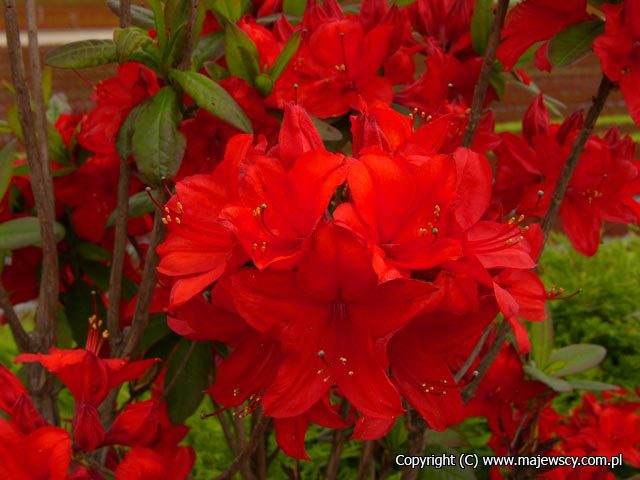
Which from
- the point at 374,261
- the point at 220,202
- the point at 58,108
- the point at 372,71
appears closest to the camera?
the point at 374,261

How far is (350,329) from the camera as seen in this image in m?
0.57

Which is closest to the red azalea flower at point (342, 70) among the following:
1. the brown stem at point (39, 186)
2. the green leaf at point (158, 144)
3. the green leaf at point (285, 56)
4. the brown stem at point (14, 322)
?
the green leaf at point (285, 56)

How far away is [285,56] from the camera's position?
76 cm

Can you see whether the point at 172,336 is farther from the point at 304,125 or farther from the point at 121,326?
the point at 304,125

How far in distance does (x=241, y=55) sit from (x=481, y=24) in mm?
287

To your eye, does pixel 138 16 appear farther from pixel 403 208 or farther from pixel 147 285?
pixel 403 208

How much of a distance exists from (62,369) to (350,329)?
0.29 metres

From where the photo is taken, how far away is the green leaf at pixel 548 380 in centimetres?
91

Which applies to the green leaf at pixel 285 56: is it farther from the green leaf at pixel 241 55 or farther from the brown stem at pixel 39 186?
the brown stem at pixel 39 186

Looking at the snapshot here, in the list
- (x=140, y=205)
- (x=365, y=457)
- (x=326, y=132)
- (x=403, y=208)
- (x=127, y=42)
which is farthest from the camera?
(x=365, y=457)

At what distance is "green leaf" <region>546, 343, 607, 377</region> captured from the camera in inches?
40.3

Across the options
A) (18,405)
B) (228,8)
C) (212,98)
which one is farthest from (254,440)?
(228,8)

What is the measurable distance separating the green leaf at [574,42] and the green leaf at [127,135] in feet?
1.28

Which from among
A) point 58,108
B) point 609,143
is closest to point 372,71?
point 609,143
